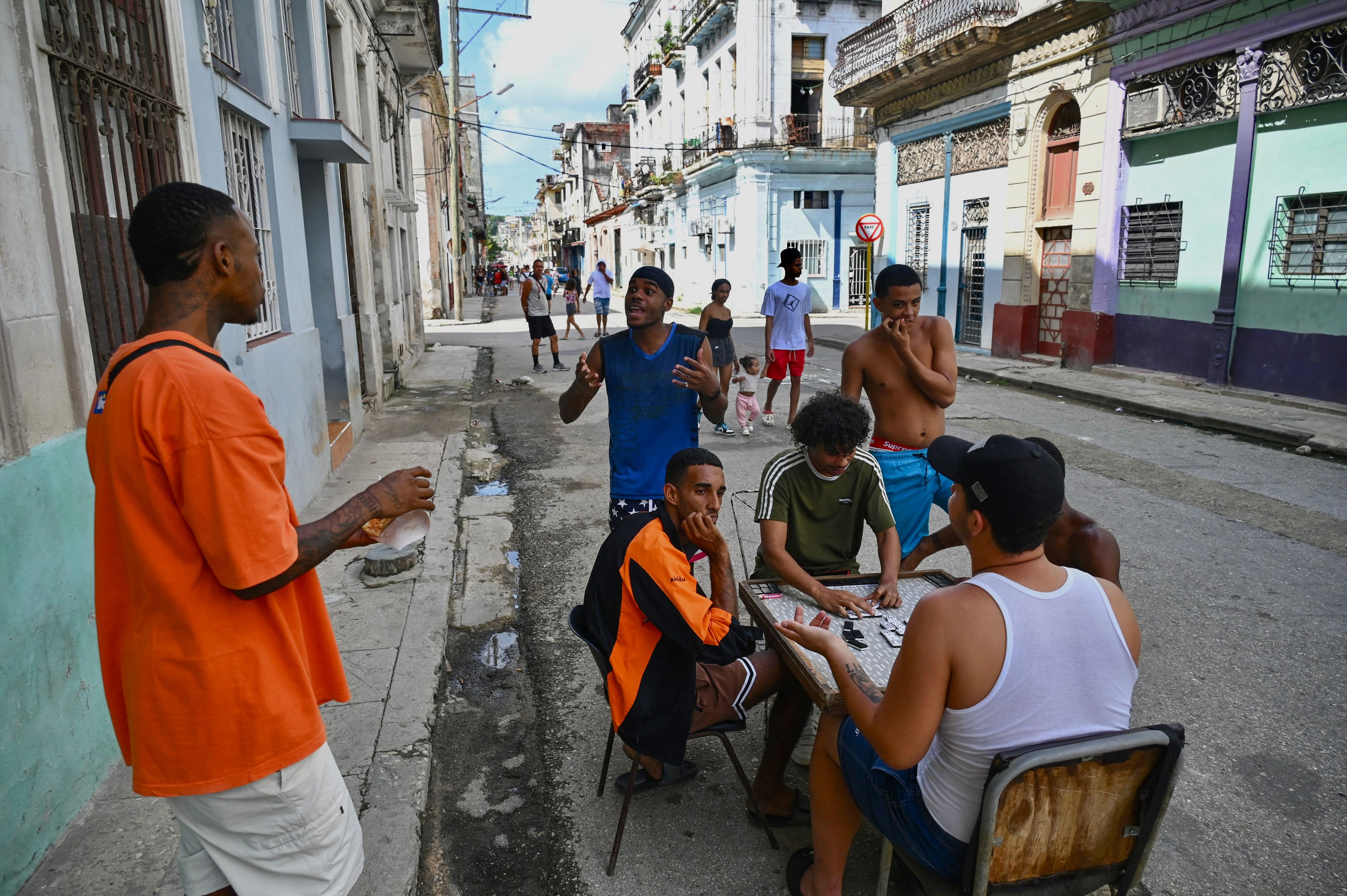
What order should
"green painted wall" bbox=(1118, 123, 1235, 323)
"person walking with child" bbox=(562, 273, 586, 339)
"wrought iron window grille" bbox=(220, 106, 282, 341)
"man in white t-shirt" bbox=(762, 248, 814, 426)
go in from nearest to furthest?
"wrought iron window grille" bbox=(220, 106, 282, 341) → "man in white t-shirt" bbox=(762, 248, 814, 426) → "green painted wall" bbox=(1118, 123, 1235, 323) → "person walking with child" bbox=(562, 273, 586, 339)

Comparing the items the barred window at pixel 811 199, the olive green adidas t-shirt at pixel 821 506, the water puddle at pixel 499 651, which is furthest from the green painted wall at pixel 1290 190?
the barred window at pixel 811 199

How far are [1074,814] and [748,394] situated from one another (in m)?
6.97

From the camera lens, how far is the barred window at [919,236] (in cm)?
1800

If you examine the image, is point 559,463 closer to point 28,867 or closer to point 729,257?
point 28,867

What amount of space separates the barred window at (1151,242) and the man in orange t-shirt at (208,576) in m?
12.7

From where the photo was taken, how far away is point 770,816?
286 centimetres

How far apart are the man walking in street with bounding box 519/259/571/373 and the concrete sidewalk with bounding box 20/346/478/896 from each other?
7359 mm

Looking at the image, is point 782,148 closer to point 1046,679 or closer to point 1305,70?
point 1305,70

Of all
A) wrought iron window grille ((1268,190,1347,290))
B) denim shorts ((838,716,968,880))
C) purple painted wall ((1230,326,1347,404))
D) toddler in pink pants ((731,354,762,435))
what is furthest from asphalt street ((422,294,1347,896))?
wrought iron window grille ((1268,190,1347,290))

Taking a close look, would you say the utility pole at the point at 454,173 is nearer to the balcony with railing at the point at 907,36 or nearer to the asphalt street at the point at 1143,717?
the balcony with railing at the point at 907,36

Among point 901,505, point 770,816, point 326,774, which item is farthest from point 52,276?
point 901,505

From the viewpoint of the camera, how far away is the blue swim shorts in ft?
13.0

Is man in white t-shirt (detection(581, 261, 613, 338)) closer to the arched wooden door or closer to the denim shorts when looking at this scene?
the arched wooden door

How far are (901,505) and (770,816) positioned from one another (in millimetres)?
1656
